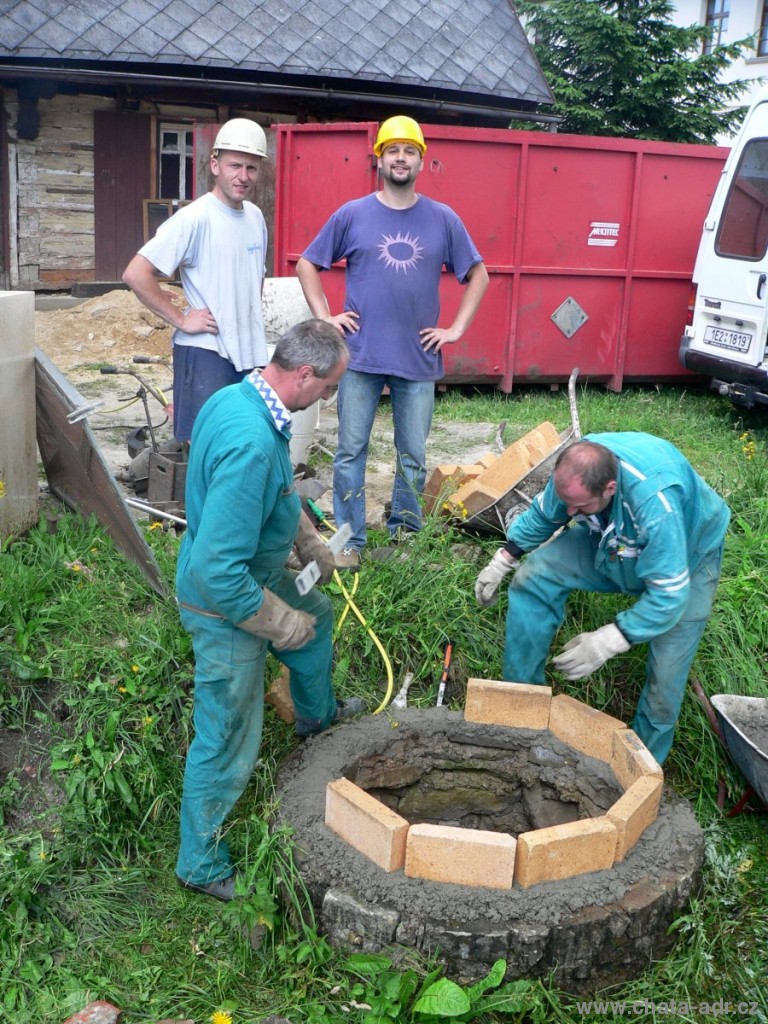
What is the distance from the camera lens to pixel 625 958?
3113 mm

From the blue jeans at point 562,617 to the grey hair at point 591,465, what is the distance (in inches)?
22.3

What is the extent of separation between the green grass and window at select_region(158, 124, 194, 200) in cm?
969

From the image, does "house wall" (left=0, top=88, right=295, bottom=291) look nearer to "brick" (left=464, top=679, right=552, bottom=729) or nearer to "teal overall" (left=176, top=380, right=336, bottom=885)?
"brick" (left=464, top=679, right=552, bottom=729)

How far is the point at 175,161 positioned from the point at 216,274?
31.7 ft

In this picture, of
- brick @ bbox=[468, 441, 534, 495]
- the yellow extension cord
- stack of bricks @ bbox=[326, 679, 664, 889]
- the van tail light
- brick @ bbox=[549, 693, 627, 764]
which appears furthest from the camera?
the van tail light

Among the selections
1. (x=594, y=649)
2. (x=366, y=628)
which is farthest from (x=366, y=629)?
(x=594, y=649)

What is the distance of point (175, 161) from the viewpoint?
44.2 ft

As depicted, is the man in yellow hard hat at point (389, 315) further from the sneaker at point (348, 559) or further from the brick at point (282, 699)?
the brick at point (282, 699)

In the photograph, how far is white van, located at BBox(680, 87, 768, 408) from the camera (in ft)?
26.6

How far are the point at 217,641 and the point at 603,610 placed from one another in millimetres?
1997

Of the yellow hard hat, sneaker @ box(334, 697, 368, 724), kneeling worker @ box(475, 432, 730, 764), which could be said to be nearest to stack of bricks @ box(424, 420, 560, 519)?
kneeling worker @ box(475, 432, 730, 764)

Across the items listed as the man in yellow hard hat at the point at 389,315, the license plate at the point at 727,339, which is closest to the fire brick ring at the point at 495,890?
the man in yellow hard hat at the point at 389,315

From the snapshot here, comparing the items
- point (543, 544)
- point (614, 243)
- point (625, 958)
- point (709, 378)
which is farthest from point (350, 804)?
point (709, 378)

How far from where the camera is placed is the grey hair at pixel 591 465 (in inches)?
135
